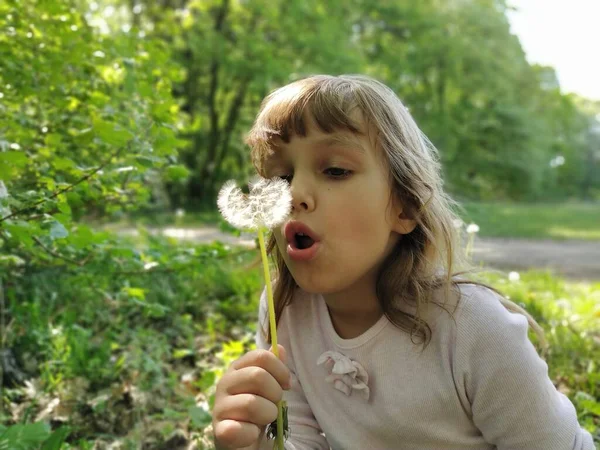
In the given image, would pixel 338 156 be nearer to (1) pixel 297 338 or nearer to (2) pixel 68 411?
(1) pixel 297 338

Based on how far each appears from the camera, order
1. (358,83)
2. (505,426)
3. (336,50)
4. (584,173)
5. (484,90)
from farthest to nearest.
Answer: (584,173) → (484,90) → (336,50) → (358,83) → (505,426)

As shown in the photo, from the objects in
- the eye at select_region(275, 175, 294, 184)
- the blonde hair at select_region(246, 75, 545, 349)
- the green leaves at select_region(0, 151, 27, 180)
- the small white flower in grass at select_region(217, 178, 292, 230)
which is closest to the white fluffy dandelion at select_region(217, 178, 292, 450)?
the small white flower in grass at select_region(217, 178, 292, 230)

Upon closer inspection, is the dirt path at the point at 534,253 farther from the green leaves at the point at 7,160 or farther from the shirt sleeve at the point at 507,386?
the green leaves at the point at 7,160

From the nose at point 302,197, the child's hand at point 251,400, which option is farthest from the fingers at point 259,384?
the nose at point 302,197

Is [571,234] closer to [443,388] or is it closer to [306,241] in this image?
[443,388]

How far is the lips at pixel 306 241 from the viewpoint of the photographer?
1443 mm

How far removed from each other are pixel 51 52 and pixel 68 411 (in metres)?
1.40

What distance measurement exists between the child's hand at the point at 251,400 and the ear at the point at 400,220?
1.73 feet

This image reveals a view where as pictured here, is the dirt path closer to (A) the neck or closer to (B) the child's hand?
(A) the neck

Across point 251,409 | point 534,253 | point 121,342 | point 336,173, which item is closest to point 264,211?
point 336,173

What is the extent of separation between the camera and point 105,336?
10.1ft

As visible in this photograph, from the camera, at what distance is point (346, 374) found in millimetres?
1647

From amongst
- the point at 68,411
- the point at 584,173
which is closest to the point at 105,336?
the point at 68,411

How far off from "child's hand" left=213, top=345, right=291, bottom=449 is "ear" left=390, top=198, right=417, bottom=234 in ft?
1.73
